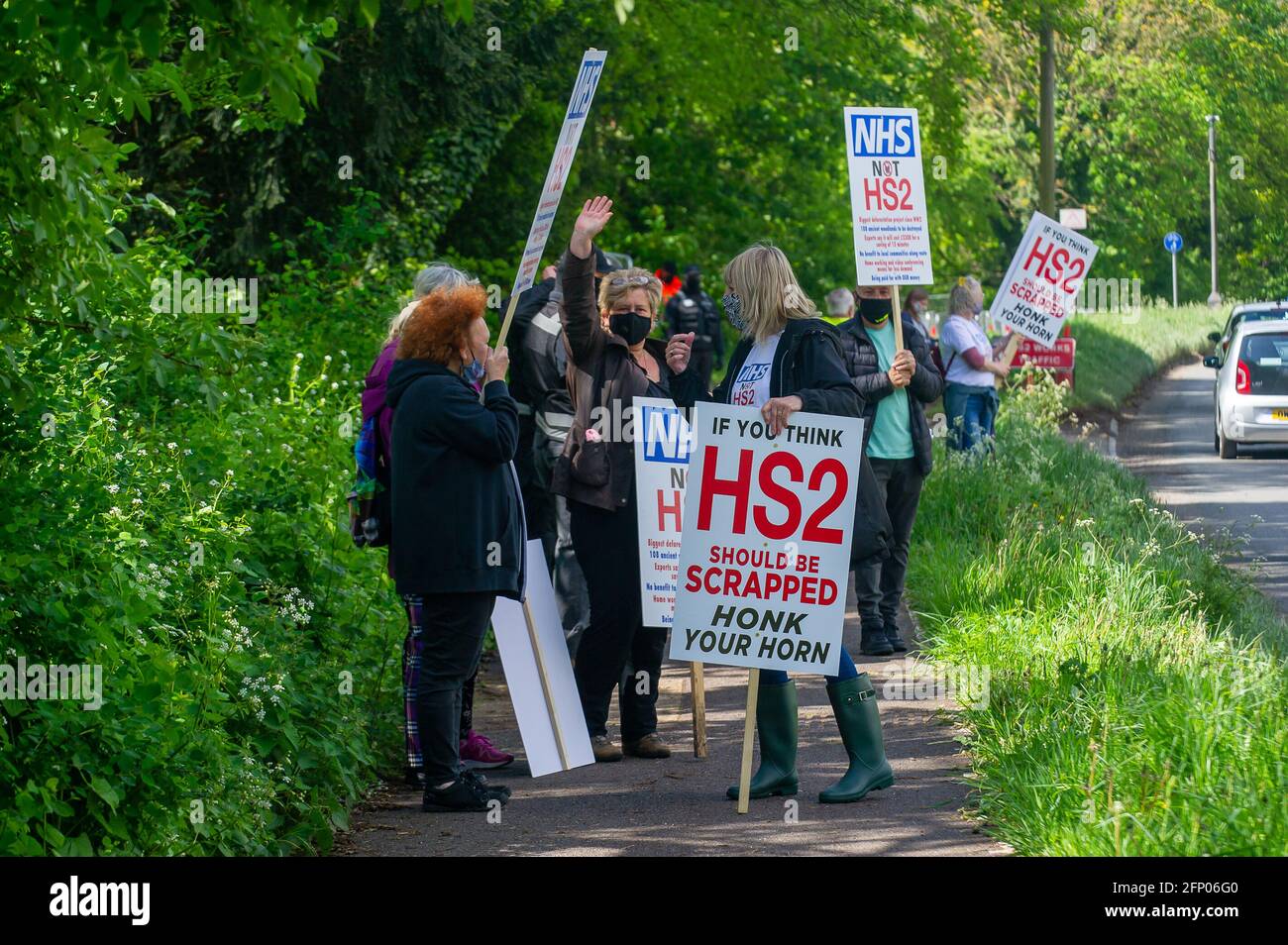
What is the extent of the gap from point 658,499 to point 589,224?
1382 millimetres

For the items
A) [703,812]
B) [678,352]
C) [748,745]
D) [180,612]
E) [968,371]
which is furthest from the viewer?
[968,371]

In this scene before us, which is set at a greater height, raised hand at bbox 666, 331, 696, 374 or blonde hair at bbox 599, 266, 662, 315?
blonde hair at bbox 599, 266, 662, 315

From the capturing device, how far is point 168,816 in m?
5.66

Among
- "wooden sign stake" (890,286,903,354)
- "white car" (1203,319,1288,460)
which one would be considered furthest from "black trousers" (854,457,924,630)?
"white car" (1203,319,1288,460)

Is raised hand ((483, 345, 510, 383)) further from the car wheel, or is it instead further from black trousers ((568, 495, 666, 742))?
the car wheel

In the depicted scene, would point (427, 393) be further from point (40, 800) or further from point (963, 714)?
point (963, 714)

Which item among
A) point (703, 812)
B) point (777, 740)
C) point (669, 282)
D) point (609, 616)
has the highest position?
point (669, 282)

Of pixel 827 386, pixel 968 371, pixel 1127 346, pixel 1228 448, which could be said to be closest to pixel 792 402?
pixel 827 386

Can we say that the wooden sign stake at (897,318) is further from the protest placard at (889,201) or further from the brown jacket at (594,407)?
the brown jacket at (594,407)

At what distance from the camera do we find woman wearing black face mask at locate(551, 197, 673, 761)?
27.1 feet

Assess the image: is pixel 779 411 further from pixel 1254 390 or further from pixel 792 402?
pixel 1254 390

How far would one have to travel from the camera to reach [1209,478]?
20859 millimetres

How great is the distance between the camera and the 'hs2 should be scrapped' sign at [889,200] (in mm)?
10180

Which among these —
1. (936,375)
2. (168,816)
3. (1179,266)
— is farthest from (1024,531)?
(1179,266)
